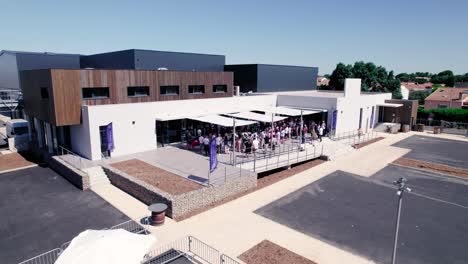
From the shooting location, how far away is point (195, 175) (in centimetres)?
1427

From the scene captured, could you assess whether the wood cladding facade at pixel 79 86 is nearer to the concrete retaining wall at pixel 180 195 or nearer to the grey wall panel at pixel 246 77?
the concrete retaining wall at pixel 180 195

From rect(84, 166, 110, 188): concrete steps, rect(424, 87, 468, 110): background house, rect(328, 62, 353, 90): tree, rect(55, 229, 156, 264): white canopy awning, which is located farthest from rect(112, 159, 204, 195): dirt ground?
rect(424, 87, 468, 110): background house

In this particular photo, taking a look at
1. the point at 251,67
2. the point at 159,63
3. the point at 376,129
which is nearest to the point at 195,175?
the point at 159,63

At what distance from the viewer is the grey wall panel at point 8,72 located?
30384 mm

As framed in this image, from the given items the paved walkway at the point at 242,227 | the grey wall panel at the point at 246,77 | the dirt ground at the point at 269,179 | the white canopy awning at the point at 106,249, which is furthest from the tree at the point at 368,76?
the white canopy awning at the point at 106,249

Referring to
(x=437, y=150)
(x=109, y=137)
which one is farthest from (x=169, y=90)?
(x=437, y=150)

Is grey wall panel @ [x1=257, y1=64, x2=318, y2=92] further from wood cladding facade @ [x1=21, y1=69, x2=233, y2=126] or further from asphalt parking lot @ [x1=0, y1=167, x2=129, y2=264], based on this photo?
asphalt parking lot @ [x1=0, y1=167, x2=129, y2=264]

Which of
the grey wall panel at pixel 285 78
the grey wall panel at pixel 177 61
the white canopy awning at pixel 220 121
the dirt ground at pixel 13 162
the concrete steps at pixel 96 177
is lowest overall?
the dirt ground at pixel 13 162

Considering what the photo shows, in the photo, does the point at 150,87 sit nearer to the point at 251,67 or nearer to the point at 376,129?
the point at 251,67

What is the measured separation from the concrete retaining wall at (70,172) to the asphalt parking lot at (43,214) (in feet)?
0.96

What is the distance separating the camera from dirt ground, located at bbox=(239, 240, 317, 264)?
29.5 ft

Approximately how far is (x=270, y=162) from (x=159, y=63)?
14133 mm

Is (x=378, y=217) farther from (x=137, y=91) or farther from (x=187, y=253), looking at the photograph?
(x=137, y=91)

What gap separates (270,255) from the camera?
932 centimetres
